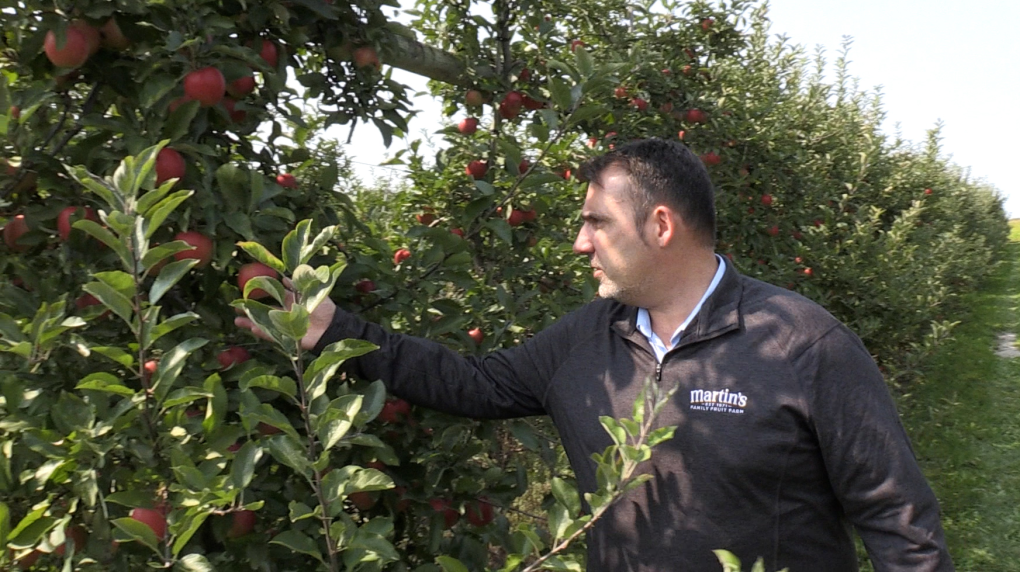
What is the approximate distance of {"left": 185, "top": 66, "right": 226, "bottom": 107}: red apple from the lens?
5.33 ft

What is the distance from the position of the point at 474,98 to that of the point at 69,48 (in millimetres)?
1642

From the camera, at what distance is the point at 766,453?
171 centimetres

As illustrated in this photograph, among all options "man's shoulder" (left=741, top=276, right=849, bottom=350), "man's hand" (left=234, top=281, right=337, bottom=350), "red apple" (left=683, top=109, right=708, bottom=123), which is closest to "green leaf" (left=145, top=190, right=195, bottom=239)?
"man's hand" (left=234, top=281, right=337, bottom=350)

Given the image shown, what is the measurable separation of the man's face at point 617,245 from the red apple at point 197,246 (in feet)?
2.56

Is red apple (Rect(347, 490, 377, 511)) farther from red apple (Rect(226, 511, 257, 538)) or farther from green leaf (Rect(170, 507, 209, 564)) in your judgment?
green leaf (Rect(170, 507, 209, 564))

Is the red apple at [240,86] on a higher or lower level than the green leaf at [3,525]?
higher

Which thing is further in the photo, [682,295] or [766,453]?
[682,295]

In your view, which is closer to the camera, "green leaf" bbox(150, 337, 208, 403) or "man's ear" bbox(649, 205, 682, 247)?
"green leaf" bbox(150, 337, 208, 403)

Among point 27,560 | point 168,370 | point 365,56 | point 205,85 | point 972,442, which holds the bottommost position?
point 972,442

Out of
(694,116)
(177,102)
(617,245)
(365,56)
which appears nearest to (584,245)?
(617,245)

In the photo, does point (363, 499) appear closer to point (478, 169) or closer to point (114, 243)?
point (114, 243)

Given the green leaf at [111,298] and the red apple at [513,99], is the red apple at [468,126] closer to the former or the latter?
the red apple at [513,99]

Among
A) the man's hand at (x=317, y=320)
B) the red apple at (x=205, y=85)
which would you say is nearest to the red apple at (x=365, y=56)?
the red apple at (x=205, y=85)

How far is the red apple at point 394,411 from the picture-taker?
200cm
